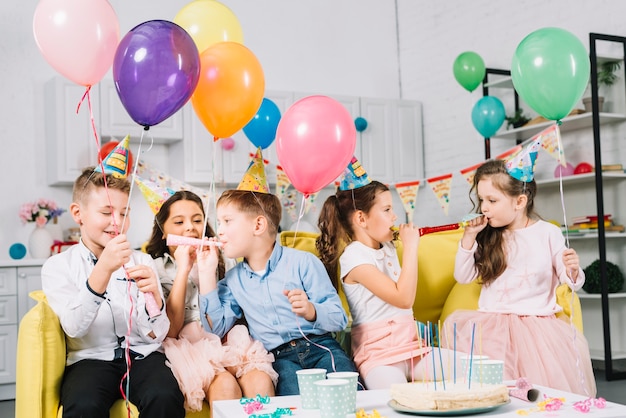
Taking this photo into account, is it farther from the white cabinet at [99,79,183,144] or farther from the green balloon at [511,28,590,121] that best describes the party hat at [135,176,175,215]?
the white cabinet at [99,79,183,144]

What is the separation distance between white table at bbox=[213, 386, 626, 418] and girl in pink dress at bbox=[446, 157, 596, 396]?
0.63m

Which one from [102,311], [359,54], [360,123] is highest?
[359,54]

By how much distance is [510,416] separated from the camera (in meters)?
1.67

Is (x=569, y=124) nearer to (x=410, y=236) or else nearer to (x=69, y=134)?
(x=410, y=236)

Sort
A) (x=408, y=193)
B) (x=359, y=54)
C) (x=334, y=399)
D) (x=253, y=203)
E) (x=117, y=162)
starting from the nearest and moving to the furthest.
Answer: (x=334, y=399) → (x=117, y=162) → (x=253, y=203) → (x=408, y=193) → (x=359, y=54)

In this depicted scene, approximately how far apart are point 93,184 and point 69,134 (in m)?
2.64

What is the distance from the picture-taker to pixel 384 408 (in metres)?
1.78

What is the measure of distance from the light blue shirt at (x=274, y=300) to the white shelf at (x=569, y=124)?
8.75 feet

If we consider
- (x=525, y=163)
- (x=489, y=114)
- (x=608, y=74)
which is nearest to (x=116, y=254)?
(x=525, y=163)

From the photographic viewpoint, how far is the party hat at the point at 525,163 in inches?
100

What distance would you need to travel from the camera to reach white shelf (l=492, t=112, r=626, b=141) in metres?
4.54

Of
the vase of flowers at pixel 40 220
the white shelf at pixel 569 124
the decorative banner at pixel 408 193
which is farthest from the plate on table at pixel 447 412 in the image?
the vase of flowers at pixel 40 220

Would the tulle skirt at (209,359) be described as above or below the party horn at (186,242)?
below

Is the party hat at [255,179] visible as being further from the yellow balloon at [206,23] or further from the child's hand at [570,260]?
the child's hand at [570,260]
